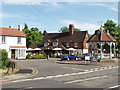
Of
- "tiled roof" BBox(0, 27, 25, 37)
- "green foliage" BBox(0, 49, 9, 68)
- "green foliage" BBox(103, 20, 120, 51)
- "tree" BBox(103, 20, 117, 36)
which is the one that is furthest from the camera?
"tree" BBox(103, 20, 117, 36)

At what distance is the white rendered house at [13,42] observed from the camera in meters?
43.6

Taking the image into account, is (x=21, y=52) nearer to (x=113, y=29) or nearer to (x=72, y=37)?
(x=72, y=37)

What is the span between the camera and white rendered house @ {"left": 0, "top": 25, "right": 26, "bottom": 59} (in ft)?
143

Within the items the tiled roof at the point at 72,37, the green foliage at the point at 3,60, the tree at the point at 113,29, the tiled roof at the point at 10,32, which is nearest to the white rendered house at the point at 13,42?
the tiled roof at the point at 10,32

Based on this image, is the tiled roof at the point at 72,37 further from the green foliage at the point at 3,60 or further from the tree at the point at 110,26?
the green foliage at the point at 3,60

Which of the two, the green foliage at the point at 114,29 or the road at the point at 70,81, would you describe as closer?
the road at the point at 70,81

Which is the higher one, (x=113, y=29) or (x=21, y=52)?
(x=113, y=29)

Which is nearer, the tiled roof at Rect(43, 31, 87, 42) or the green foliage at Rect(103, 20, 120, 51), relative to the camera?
the green foliage at Rect(103, 20, 120, 51)

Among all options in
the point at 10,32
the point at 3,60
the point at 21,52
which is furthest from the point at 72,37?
the point at 3,60

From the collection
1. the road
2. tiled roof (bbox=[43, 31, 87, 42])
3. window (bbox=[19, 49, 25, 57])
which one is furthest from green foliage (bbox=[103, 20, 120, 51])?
the road

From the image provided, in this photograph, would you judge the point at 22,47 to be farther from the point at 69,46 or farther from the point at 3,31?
the point at 69,46

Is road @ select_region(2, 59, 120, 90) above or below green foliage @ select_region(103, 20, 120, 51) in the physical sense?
below

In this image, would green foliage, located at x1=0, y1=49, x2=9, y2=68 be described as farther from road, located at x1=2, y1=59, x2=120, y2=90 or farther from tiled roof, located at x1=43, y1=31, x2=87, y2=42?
tiled roof, located at x1=43, y1=31, x2=87, y2=42

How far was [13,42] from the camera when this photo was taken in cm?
4491
